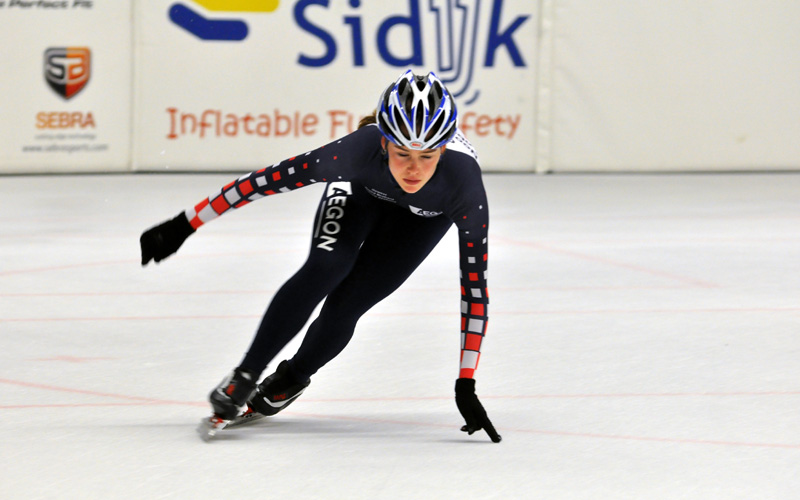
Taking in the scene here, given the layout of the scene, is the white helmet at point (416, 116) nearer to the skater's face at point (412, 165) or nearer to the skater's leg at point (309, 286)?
the skater's face at point (412, 165)

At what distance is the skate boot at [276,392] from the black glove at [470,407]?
47 centimetres

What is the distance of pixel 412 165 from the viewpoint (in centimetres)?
293

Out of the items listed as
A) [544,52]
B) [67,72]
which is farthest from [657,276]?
[67,72]

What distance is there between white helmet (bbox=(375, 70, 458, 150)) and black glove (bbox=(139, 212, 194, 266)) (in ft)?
2.00

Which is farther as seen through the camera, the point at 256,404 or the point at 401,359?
the point at 401,359

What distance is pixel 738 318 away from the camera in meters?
4.88

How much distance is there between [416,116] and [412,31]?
6.86m

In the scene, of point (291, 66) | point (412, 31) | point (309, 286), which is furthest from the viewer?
point (412, 31)

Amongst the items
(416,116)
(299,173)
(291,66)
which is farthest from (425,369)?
(291,66)

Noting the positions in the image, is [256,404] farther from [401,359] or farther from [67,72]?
[67,72]

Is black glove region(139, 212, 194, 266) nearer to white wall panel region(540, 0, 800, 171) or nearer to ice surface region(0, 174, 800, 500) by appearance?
ice surface region(0, 174, 800, 500)

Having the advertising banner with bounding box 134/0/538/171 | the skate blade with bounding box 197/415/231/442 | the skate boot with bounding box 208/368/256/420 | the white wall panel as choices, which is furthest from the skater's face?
the white wall panel

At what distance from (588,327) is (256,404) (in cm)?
182

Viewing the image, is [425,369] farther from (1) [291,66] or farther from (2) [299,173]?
(1) [291,66]
